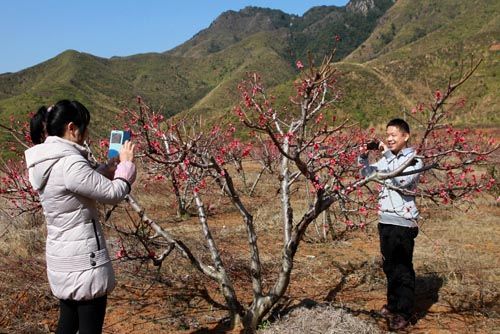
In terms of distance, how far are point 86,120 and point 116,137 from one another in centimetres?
20

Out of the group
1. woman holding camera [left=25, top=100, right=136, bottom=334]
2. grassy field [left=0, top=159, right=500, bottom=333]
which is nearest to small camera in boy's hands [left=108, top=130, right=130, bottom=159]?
woman holding camera [left=25, top=100, right=136, bottom=334]

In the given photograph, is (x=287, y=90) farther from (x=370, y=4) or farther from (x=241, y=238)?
(x=370, y=4)

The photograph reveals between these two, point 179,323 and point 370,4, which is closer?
point 179,323

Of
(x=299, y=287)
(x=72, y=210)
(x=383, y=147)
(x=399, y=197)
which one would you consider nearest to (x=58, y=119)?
(x=72, y=210)

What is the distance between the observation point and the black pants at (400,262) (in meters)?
3.68

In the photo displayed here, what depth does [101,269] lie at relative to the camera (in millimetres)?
2283

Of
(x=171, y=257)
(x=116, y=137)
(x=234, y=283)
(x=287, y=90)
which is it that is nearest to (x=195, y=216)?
(x=171, y=257)

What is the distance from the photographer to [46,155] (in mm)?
2168

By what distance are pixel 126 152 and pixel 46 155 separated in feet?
1.32

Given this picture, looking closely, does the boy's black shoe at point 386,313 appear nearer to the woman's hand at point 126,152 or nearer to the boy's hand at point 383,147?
the boy's hand at point 383,147

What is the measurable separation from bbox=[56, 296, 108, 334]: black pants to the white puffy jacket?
8cm

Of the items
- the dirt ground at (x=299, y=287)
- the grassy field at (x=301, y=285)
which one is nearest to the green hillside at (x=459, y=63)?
the grassy field at (x=301, y=285)

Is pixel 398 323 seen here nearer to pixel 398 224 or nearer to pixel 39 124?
pixel 398 224

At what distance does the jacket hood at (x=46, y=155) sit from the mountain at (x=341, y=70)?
2.34 meters
